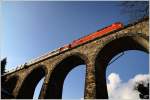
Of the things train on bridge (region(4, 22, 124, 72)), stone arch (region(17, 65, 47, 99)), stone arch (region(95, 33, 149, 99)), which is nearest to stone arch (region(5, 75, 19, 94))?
train on bridge (region(4, 22, 124, 72))

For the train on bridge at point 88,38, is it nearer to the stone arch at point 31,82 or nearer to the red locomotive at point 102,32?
the red locomotive at point 102,32

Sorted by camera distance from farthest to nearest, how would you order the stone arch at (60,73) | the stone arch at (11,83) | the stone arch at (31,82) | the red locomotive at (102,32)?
1. the stone arch at (11,83)
2. the stone arch at (31,82)
3. the stone arch at (60,73)
4. the red locomotive at (102,32)

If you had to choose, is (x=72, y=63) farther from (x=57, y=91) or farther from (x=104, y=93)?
(x=104, y=93)

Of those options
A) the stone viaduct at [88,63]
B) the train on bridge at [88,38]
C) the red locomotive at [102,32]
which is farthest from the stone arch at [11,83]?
the red locomotive at [102,32]

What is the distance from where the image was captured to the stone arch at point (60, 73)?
13938 millimetres

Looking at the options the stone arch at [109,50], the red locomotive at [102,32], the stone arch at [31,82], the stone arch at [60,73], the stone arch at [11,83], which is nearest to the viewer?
the stone arch at [109,50]

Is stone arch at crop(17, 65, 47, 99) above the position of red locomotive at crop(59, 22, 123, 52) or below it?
below

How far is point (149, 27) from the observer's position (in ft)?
34.5

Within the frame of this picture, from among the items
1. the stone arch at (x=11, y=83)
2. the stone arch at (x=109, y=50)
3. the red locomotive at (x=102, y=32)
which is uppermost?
the red locomotive at (x=102, y=32)

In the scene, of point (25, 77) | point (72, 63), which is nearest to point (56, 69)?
point (72, 63)

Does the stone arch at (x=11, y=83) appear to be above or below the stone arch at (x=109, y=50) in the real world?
below

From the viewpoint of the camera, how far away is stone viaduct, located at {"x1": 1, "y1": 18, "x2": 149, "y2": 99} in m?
11.3

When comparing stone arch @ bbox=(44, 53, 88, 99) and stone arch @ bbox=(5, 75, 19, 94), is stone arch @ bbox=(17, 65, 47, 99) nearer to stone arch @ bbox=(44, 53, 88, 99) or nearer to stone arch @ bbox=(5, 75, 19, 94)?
stone arch @ bbox=(5, 75, 19, 94)

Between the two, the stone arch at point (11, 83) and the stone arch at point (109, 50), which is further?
the stone arch at point (11, 83)
